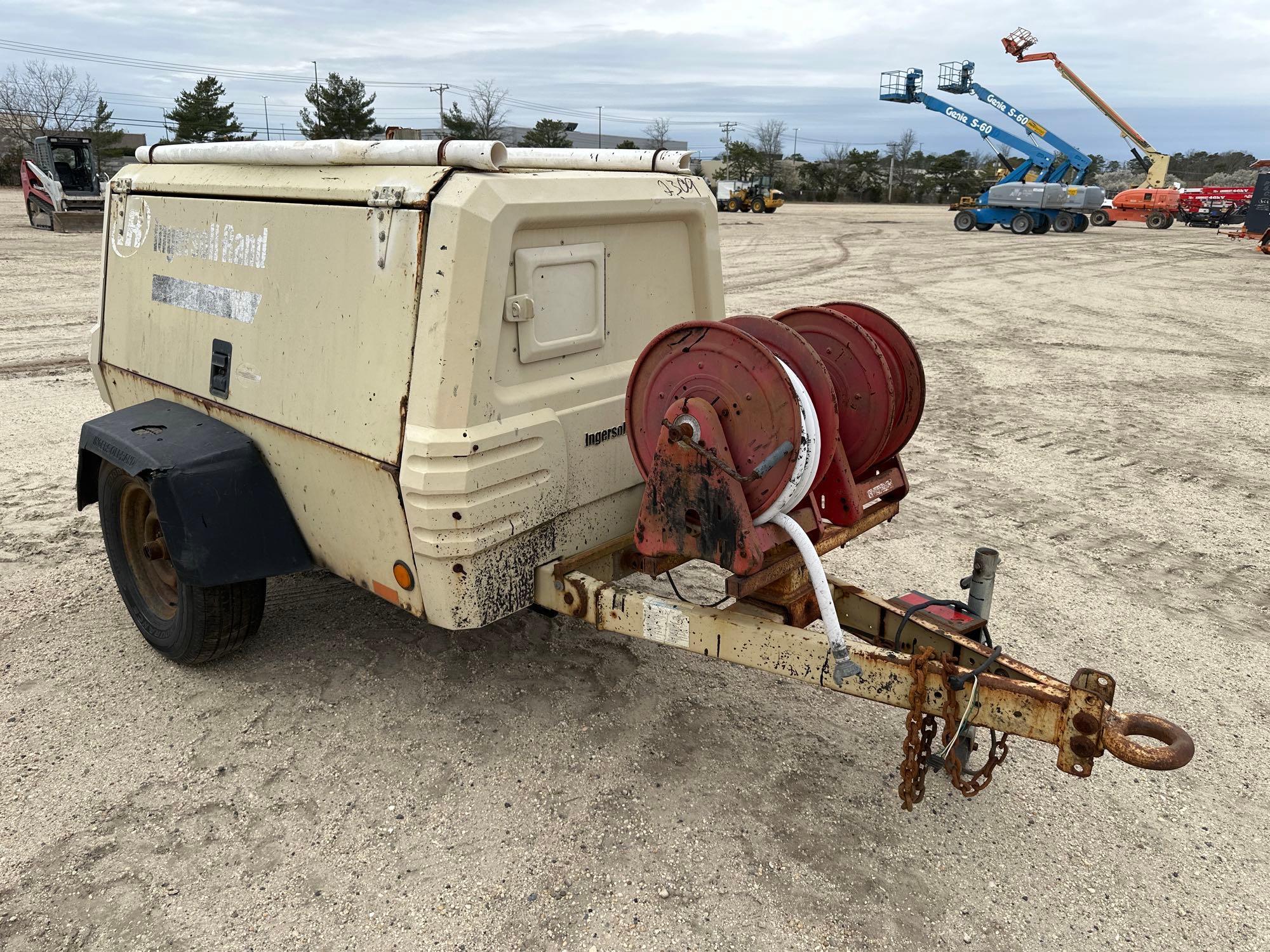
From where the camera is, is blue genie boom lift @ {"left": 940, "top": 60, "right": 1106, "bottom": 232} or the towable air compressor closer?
the towable air compressor

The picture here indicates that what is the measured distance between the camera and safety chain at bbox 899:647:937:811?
100 inches

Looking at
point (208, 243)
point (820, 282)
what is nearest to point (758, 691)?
point (208, 243)

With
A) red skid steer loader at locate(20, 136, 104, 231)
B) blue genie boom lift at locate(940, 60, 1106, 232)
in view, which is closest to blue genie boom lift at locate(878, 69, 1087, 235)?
blue genie boom lift at locate(940, 60, 1106, 232)

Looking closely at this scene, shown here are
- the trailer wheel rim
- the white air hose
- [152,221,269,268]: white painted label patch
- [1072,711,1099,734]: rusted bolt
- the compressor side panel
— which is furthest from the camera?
the trailer wheel rim

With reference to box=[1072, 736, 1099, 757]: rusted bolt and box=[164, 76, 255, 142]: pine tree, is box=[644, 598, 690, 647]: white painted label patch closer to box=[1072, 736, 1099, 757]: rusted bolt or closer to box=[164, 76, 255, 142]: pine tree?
box=[1072, 736, 1099, 757]: rusted bolt

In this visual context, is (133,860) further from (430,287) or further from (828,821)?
(828,821)

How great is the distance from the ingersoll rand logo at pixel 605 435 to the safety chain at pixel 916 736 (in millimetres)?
1319

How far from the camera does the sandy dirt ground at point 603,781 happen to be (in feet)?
8.76

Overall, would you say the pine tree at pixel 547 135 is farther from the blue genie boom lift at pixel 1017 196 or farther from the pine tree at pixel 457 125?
the blue genie boom lift at pixel 1017 196

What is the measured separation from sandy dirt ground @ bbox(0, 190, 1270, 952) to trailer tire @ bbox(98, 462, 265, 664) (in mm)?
155

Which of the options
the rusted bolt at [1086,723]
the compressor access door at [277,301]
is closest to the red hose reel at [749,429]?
the compressor access door at [277,301]

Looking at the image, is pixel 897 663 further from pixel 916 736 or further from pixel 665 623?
pixel 665 623

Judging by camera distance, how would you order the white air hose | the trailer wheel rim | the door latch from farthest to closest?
the trailer wheel rim < the door latch < the white air hose

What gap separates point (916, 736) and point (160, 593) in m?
3.15
